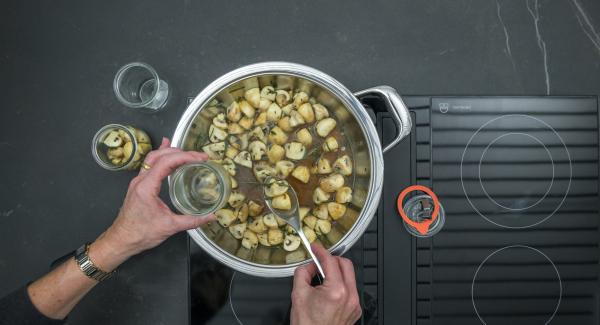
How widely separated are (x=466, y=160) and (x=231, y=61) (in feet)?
1.73

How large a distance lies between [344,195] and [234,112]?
248mm

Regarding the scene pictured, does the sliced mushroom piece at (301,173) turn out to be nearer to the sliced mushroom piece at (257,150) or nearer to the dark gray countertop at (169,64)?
the sliced mushroom piece at (257,150)

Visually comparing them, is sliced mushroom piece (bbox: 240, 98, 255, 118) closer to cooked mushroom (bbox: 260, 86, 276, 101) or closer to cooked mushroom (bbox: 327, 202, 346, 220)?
cooked mushroom (bbox: 260, 86, 276, 101)

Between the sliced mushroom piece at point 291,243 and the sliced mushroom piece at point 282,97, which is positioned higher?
the sliced mushroom piece at point 282,97

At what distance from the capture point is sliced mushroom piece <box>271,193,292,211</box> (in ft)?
2.13

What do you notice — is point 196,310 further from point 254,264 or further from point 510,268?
point 510,268

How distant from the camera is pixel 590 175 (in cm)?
79

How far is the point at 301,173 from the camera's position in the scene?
0.70 m

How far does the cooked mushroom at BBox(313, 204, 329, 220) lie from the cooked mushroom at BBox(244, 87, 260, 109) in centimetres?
22

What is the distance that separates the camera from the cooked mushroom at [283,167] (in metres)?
0.69

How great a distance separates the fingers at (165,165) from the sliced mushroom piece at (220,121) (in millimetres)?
116

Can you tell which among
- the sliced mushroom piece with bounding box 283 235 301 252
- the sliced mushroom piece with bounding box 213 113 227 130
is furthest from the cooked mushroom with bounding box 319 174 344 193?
the sliced mushroom piece with bounding box 213 113 227 130

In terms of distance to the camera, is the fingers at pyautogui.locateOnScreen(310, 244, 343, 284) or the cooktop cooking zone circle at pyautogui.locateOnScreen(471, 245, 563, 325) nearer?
the fingers at pyautogui.locateOnScreen(310, 244, 343, 284)

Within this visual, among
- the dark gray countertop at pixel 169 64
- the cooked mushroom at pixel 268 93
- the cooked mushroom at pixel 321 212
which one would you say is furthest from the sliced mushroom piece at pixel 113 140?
the cooked mushroom at pixel 321 212
